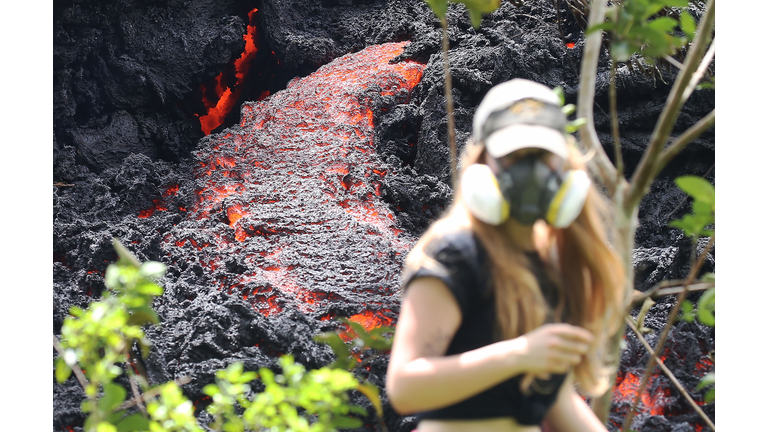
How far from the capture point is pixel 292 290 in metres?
1.87

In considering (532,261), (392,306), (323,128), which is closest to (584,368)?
(532,261)

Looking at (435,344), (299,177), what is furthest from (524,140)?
(299,177)

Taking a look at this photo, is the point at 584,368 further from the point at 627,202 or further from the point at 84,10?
the point at 84,10

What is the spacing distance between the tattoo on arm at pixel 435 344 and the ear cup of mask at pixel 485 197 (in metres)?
0.18

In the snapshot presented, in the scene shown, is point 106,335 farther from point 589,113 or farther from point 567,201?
point 589,113

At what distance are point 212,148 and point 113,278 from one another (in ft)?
6.09

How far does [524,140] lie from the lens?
79 centimetres

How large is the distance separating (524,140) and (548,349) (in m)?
0.29

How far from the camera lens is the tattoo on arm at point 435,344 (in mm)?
770

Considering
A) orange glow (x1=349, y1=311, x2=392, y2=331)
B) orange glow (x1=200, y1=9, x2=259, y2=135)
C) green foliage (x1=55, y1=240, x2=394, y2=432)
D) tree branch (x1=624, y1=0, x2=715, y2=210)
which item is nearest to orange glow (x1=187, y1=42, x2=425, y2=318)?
orange glow (x1=349, y1=311, x2=392, y2=331)

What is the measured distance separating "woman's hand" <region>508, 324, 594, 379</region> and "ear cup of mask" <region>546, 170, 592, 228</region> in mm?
156

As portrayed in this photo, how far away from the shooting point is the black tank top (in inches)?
31.0

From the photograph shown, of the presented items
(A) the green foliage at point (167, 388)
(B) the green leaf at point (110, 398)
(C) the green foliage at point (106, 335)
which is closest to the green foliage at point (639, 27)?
(A) the green foliage at point (167, 388)

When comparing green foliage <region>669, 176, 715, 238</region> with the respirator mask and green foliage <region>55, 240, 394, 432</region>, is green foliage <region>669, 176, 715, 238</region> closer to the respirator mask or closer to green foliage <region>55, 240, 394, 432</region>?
the respirator mask
